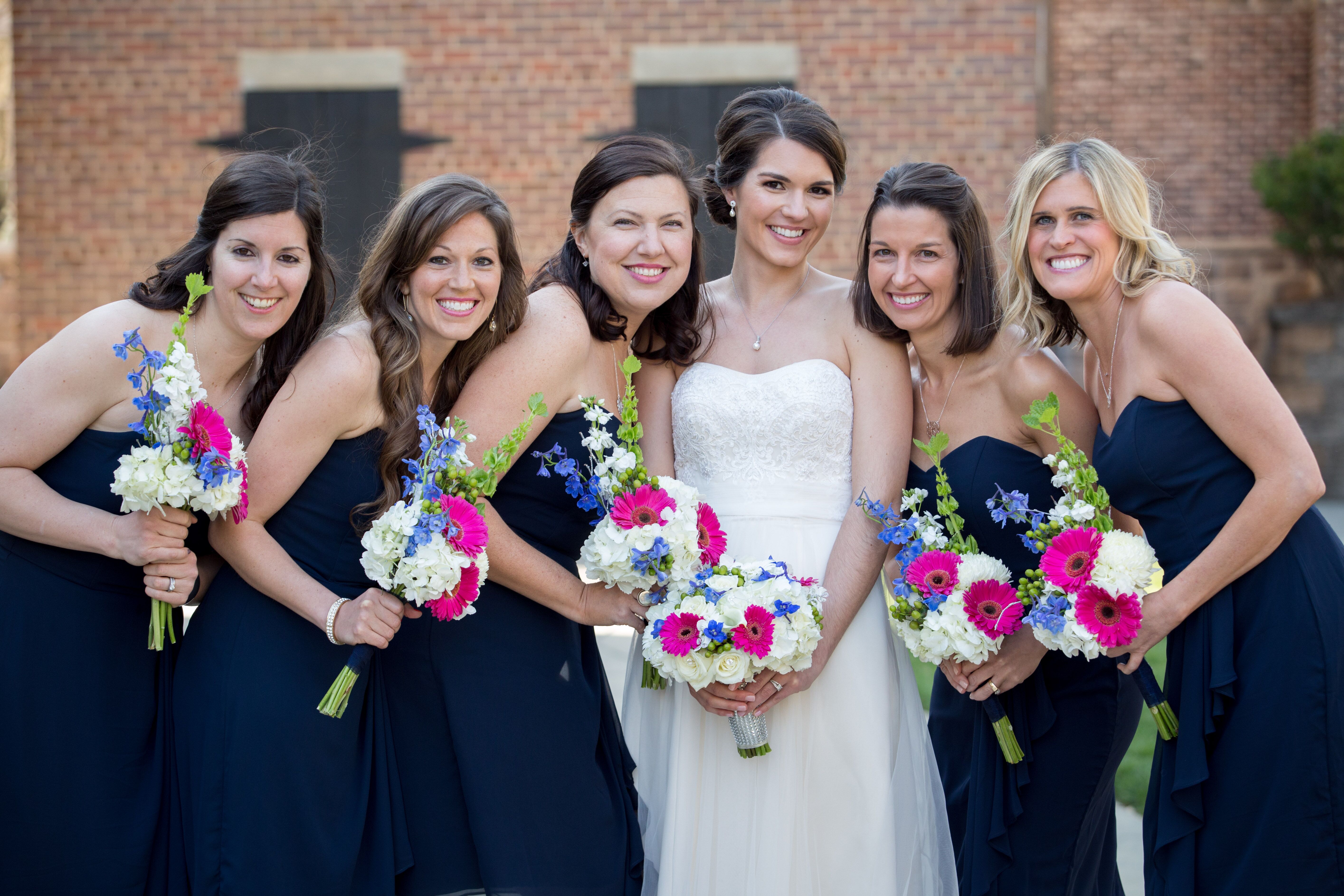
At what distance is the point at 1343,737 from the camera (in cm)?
290

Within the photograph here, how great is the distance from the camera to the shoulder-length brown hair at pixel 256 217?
320 centimetres

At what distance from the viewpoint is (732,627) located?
3062mm

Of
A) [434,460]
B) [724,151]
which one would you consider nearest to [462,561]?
[434,460]

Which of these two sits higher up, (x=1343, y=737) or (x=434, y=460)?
(x=434, y=460)

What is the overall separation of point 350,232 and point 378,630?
760cm

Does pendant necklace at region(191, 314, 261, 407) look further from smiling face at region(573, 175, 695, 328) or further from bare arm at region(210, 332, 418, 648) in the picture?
smiling face at region(573, 175, 695, 328)

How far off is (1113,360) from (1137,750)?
3.48 metres

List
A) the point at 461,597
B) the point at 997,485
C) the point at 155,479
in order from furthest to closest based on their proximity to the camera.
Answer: the point at 997,485 < the point at 461,597 < the point at 155,479

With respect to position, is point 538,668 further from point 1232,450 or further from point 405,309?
point 1232,450

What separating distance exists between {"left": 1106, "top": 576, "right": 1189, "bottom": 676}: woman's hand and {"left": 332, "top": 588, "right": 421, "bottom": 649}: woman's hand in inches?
76.0

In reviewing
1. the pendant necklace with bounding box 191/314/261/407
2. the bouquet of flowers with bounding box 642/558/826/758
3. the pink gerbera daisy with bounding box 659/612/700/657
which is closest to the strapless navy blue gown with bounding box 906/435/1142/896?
the bouquet of flowers with bounding box 642/558/826/758

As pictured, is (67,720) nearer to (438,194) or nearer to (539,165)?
(438,194)

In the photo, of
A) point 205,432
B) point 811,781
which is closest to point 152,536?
point 205,432

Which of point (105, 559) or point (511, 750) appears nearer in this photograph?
point (105, 559)
